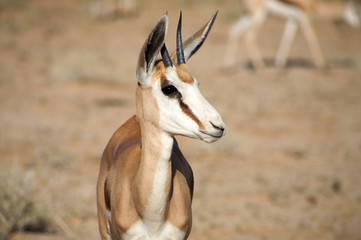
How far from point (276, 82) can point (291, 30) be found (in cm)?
302

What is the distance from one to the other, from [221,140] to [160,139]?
17.2 feet

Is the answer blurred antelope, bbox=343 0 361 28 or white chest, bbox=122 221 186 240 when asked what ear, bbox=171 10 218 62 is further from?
blurred antelope, bbox=343 0 361 28

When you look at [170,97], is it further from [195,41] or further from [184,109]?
[195,41]

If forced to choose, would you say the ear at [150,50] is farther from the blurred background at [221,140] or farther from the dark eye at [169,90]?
the blurred background at [221,140]

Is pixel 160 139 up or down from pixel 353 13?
up

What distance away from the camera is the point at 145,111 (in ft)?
10.8

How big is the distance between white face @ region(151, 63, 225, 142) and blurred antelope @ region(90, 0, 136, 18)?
54.2ft

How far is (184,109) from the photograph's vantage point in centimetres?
315

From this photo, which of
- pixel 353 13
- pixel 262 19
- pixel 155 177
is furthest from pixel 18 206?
pixel 353 13

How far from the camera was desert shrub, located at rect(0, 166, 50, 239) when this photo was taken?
5281mm

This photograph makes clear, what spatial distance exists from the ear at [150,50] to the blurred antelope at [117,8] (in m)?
16.5

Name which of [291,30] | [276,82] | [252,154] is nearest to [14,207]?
[252,154]

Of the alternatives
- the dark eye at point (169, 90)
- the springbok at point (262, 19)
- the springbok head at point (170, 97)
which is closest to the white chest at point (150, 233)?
the springbok head at point (170, 97)

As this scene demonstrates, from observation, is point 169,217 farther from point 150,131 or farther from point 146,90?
point 146,90
